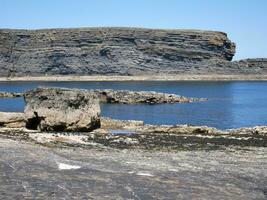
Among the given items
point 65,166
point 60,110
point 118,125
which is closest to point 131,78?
point 118,125

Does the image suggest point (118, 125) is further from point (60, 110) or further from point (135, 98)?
point (135, 98)

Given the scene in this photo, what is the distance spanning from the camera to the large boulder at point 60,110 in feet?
95.3

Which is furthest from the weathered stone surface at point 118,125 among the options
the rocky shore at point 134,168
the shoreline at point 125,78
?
the shoreline at point 125,78

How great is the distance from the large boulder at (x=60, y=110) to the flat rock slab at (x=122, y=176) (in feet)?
36.6

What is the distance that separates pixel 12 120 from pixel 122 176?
1924 cm

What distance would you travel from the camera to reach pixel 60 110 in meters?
29.3

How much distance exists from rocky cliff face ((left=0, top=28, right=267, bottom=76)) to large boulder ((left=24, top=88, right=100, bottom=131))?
152628 millimetres

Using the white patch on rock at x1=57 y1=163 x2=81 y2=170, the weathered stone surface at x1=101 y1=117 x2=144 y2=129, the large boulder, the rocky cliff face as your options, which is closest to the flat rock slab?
the white patch on rock at x1=57 y1=163 x2=81 y2=170

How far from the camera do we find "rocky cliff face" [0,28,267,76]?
184000 mm

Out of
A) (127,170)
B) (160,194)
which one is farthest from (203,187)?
(127,170)

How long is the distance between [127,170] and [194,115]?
1682 inches

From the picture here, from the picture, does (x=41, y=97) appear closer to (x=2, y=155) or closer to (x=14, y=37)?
(x=2, y=155)

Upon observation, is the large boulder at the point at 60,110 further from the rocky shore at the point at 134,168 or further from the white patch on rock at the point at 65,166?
the white patch on rock at the point at 65,166

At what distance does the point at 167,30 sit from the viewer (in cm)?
19012
